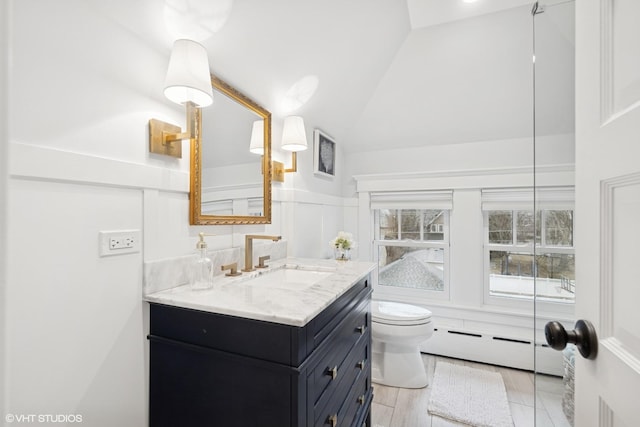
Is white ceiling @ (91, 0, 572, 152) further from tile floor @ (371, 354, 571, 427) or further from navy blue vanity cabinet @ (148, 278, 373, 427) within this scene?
tile floor @ (371, 354, 571, 427)

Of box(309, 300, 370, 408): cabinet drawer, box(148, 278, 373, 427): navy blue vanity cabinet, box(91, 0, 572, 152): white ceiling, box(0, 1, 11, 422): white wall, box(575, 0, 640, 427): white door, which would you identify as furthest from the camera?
box(91, 0, 572, 152): white ceiling

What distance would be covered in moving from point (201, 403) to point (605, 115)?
53.6 inches

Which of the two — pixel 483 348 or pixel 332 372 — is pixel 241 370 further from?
pixel 483 348

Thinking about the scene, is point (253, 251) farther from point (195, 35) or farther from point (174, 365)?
point (195, 35)

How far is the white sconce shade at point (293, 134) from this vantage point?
198 centimetres

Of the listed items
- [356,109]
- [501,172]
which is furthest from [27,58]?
[501,172]

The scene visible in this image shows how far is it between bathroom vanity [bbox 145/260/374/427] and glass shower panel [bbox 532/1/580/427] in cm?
68

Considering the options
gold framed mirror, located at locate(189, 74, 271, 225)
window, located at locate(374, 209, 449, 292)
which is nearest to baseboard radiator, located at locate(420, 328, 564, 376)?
window, located at locate(374, 209, 449, 292)

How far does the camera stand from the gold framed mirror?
55.4 inches

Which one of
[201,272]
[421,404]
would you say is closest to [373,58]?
[201,272]

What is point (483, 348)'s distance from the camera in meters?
2.66

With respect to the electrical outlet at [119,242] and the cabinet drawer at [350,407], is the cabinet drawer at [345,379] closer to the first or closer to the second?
the cabinet drawer at [350,407]

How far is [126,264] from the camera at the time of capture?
3.60 feet

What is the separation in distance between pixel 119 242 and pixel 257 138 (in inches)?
40.7
